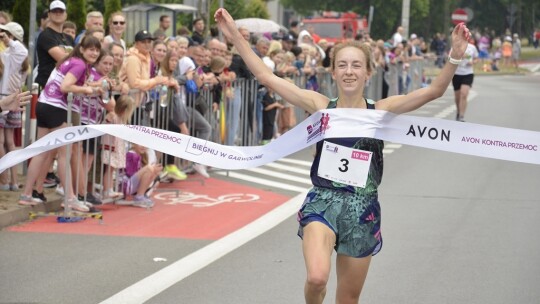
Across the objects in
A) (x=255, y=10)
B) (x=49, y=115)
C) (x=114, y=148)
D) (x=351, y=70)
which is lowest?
(x=255, y=10)

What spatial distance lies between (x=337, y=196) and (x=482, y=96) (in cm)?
3037

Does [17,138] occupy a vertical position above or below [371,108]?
below

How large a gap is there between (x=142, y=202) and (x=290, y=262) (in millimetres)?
3361

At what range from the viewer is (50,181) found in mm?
13930

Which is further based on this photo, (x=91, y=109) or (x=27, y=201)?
(x=91, y=109)

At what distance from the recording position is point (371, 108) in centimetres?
692

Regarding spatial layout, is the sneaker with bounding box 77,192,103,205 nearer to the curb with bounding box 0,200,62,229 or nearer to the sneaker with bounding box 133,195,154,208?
the curb with bounding box 0,200,62,229

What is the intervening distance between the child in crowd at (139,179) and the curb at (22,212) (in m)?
0.83

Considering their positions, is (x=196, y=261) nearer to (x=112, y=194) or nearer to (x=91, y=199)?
(x=91, y=199)

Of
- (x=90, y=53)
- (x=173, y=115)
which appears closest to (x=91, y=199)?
(x=90, y=53)

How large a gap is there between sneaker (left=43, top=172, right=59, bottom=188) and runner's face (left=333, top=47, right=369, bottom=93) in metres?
7.53

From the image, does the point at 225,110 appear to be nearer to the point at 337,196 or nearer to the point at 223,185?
the point at 223,185

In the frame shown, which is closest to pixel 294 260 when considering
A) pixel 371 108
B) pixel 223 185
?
pixel 371 108

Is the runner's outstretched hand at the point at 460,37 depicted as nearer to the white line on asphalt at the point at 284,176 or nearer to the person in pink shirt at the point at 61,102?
the person in pink shirt at the point at 61,102
